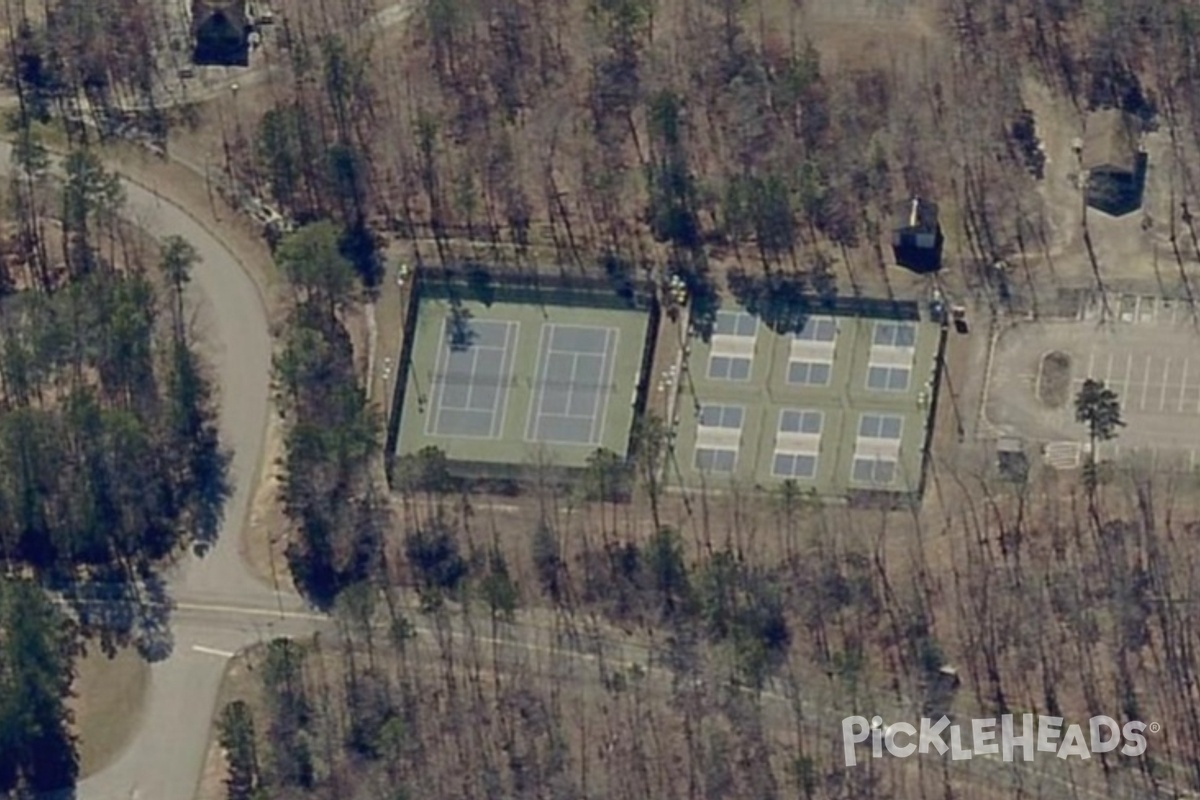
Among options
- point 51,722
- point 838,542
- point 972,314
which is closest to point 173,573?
point 51,722

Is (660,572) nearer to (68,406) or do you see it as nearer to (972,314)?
(972,314)

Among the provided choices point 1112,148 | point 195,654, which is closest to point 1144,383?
point 1112,148

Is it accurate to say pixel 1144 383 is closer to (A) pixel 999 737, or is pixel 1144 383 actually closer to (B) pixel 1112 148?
(B) pixel 1112 148

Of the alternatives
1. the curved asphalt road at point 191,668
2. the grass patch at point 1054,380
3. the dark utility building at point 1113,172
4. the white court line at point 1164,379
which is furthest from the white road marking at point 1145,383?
the curved asphalt road at point 191,668

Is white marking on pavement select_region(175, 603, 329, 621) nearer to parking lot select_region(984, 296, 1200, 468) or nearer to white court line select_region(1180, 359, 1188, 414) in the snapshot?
parking lot select_region(984, 296, 1200, 468)

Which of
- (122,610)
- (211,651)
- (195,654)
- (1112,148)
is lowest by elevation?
(195,654)

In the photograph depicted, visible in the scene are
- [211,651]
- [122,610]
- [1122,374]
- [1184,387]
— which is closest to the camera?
[1184,387]

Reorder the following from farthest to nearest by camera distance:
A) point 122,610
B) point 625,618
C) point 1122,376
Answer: point 122,610 → point 1122,376 → point 625,618
